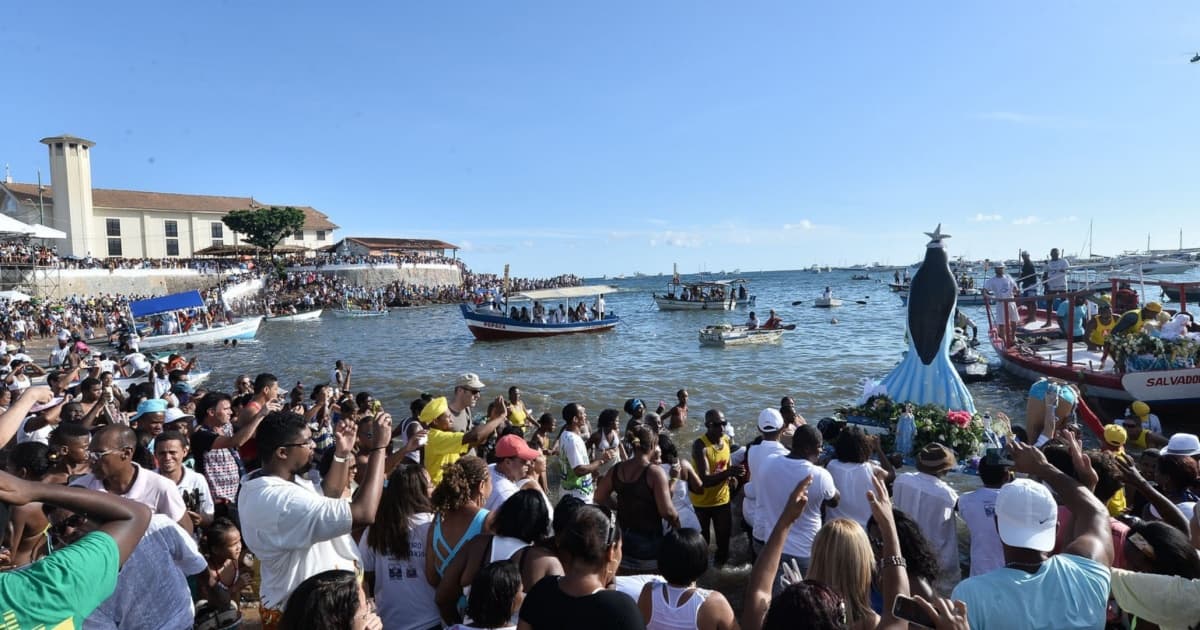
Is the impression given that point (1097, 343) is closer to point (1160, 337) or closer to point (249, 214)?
point (1160, 337)

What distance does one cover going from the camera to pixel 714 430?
587 cm

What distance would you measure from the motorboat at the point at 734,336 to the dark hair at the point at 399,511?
2327cm

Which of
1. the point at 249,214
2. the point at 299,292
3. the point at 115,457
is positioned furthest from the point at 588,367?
the point at 249,214

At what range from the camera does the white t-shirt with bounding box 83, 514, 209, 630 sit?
2.95m

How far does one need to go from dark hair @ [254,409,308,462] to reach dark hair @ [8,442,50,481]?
6.89 ft

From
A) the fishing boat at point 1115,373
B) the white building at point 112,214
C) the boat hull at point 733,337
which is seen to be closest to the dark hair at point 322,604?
the fishing boat at point 1115,373

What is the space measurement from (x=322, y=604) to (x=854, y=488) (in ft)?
11.7

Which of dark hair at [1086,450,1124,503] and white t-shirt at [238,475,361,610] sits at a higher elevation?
A: white t-shirt at [238,475,361,610]

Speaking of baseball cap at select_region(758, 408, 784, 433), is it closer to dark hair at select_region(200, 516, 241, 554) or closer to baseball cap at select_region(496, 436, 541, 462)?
baseball cap at select_region(496, 436, 541, 462)

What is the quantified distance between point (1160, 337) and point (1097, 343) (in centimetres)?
217

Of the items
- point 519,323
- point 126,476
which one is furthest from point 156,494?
point 519,323

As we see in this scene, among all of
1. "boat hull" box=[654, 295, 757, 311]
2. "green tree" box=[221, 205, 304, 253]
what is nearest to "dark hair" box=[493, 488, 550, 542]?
"boat hull" box=[654, 295, 757, 311]

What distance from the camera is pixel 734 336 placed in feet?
86.4

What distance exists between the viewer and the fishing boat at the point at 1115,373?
11.3 metres
